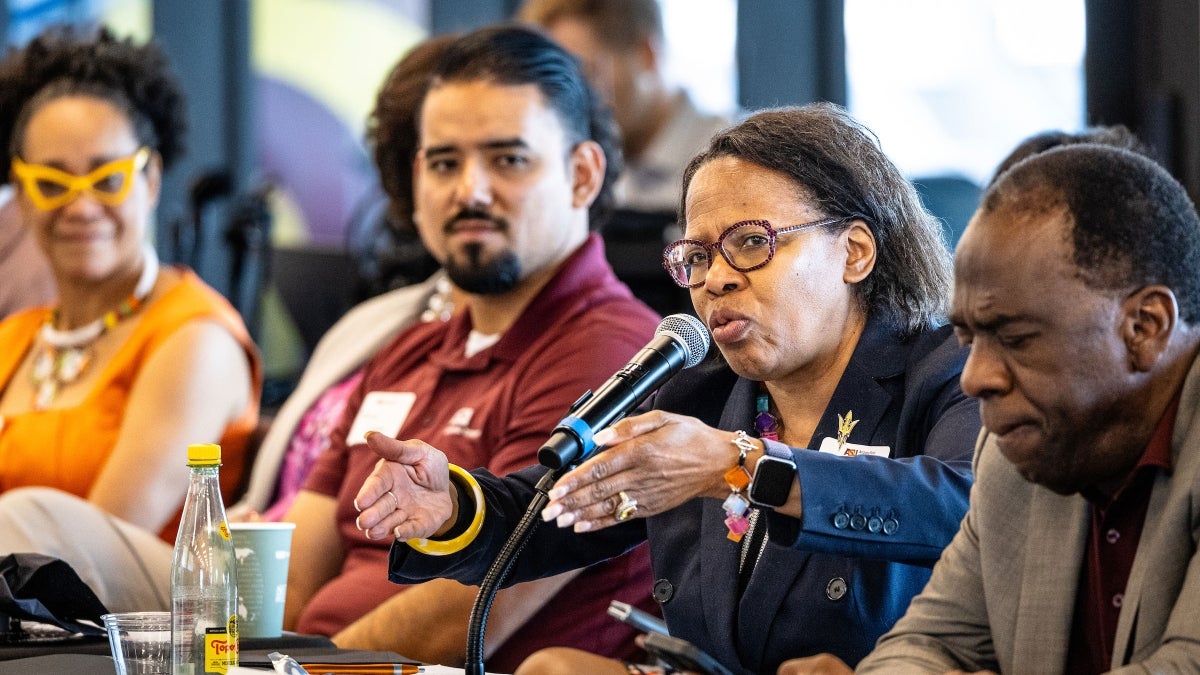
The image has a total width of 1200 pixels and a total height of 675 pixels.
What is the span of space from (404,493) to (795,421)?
625 mm

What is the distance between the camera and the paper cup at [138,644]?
1880mm

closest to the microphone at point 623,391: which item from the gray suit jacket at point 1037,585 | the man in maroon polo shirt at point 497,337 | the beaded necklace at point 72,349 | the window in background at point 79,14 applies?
the gray suit jacket at point 1037,585

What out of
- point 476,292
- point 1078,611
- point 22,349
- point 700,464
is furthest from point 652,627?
point 22,349

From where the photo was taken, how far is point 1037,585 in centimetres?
167

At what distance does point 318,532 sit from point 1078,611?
191cm

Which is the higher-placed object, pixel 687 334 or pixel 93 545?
pixel 687 334

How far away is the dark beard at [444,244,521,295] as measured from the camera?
10.1 feet

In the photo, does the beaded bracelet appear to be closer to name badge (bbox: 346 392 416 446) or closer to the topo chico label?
the topo chico label

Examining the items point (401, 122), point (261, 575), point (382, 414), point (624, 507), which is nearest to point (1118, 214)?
point (624, 507)

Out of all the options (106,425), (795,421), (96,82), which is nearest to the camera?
(795,421)

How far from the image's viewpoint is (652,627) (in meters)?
1.70

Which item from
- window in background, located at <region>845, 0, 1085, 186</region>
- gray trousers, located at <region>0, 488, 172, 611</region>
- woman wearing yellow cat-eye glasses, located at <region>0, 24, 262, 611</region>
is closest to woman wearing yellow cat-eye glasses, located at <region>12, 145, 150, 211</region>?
woman wearing yellow cat-eye glasses, located at <region>0, 24, 262, 611</region>

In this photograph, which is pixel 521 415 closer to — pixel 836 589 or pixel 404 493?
pixel 404 493

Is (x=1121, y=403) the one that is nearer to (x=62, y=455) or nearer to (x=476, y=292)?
(x=476, y=292)
